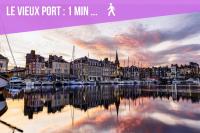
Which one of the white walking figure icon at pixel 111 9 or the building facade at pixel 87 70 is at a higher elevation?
the white walking figure icon at pixel 111 9

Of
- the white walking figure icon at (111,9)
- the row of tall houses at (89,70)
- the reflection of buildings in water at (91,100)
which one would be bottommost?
the reflection of buildings in water at (91,100)

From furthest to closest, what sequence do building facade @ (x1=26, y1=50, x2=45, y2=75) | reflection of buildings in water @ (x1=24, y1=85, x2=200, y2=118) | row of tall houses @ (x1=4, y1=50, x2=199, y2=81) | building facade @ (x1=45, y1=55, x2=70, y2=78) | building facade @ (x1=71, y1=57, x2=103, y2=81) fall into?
building facade @ (x1=71, y1=57, x2=103, y2=81), building facade @ (x1=45, y1=55, x2=70, y2=78), row of tall houses @ (x1=4, y1=50, x2=199, y2=81), building facade @ (x1=26, y1=50, x2=45, y2=75), reflection of buildings in water @ (x1=24, y1=85, x2=200, y2=118)

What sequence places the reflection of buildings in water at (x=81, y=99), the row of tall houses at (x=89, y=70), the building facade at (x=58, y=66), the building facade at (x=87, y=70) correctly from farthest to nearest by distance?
the building facade at (x=87, y=70), the building facade at (x=58, y=66), the row of tall houses at (x=89, y=70), the reflection of buildings in water at (x=81, y=99)

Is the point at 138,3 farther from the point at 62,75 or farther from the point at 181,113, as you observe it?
the point at 62,75

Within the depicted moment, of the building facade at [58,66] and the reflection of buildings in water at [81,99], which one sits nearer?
the reflection of buildings in water at [81,99]

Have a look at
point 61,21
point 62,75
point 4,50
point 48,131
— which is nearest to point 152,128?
point 48,131

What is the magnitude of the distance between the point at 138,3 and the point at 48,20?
1351 millimetres

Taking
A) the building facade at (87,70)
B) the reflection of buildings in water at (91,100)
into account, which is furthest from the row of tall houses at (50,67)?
the reflection of buildings in water at (91,100)

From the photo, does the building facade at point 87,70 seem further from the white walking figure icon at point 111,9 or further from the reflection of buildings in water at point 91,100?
the white walking figure icon at point 111,9

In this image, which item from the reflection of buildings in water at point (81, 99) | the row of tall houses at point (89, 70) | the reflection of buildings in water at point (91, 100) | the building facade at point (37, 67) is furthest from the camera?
the row of tall houses at point (89, 70)

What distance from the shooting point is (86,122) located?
3064 mm

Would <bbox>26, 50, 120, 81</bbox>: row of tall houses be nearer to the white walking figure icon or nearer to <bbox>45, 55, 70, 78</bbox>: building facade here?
<bbox>45, 55, 70, 78</bbox>: building facade

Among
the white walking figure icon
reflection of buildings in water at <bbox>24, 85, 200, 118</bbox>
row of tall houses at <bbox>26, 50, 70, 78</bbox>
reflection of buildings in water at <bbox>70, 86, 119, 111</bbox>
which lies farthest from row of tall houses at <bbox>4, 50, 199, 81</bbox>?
the white walking figure icon

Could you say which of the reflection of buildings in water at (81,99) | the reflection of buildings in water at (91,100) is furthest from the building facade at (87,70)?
the reflection of buildings in water at (91,100)
